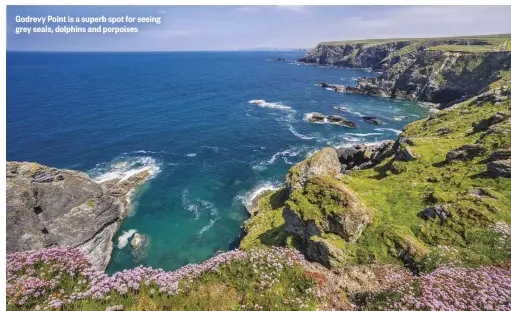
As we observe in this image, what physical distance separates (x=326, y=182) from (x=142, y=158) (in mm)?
48169

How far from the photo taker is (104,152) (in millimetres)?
62375

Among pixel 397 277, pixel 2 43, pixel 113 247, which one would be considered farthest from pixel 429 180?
pixel 113 247

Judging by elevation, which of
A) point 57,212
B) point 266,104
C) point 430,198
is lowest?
point 57,212

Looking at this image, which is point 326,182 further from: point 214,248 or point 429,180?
point 214,248

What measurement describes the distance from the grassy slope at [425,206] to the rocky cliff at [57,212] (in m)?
18.9

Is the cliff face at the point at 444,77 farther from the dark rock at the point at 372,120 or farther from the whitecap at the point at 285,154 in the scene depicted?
the whitecap at the point at 285,154

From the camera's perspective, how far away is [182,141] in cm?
6988

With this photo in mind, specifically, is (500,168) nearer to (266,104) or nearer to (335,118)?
(335,118)

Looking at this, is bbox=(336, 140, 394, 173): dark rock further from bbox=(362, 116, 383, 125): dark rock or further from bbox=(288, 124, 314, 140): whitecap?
bbox=(362, 116, 383, 125): dark rock

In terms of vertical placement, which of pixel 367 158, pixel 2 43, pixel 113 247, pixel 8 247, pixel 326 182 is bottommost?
pixel 113 247

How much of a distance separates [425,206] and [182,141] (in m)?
56.3

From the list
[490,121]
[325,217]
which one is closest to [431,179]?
[325,217]

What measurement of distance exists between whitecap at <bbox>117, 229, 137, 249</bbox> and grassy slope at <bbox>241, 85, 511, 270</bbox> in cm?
1686

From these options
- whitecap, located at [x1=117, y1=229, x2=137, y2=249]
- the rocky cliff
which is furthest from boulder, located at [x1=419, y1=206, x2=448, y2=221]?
whitecap, located at [x1=117, y1=229, x2=137, y2=249]
